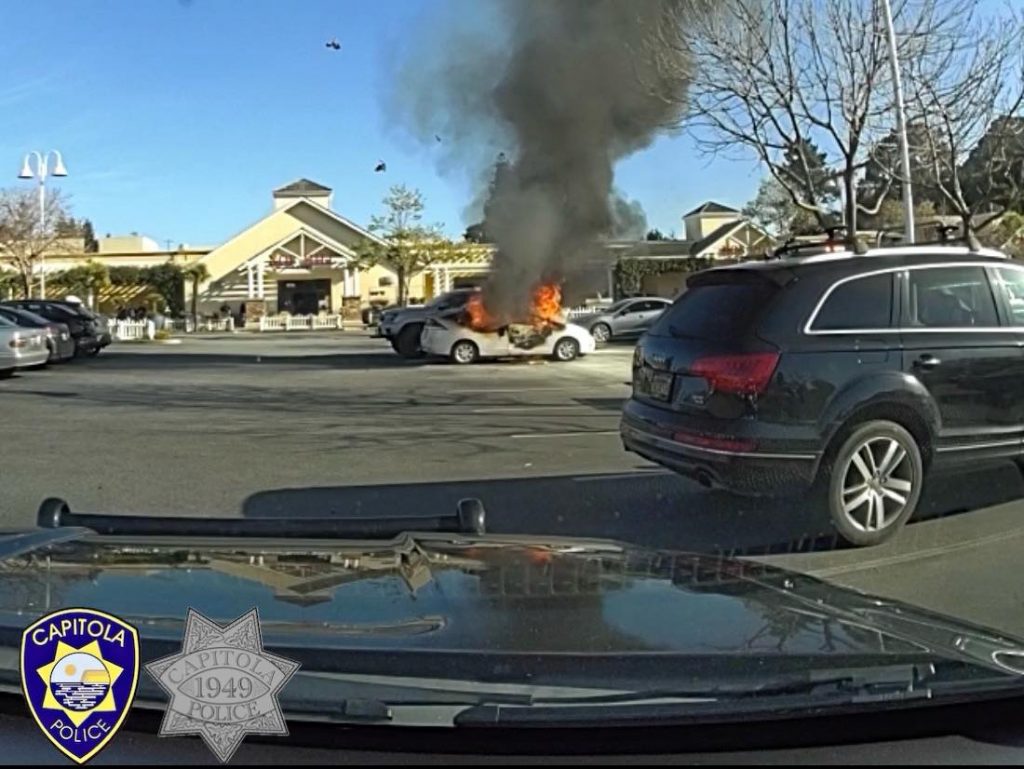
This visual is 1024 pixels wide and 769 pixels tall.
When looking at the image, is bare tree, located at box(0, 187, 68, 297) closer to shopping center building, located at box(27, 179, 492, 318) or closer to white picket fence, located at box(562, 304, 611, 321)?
shopping center building, located at box(27, 179, 492, 318)

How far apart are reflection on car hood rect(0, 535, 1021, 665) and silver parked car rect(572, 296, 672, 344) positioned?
2767 centimetres

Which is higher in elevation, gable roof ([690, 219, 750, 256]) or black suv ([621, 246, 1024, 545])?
gable roof ([690, 219, 750, 256])

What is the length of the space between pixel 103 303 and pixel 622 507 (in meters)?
49.4

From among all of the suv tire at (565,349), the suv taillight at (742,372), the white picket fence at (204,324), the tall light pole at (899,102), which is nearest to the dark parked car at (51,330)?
the suv tire at (565,349)

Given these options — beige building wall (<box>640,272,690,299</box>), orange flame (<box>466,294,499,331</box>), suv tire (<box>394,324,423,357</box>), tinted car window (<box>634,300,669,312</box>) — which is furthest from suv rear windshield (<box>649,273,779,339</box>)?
beige building wall (<box>640,272,690,299</box>)

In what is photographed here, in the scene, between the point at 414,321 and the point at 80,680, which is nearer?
the point at 80,680

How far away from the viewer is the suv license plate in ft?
21.4

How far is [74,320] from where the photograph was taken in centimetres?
2386

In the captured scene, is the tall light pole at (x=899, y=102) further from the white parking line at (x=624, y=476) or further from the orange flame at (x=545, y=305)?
the white parking line at (x=624, y=476)

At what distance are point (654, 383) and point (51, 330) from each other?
16804mm

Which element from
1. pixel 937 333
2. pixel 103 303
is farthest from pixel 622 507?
pixel 103 303

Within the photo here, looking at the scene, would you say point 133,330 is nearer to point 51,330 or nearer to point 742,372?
point 51,330

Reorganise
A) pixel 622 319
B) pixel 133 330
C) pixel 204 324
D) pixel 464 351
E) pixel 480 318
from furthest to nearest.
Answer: pixel 204 324 < pixel 133 330 < pixel 622 319 < pixel 480 318 < pixel 464 351

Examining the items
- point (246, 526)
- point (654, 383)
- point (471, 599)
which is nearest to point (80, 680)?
point (471, 599)
